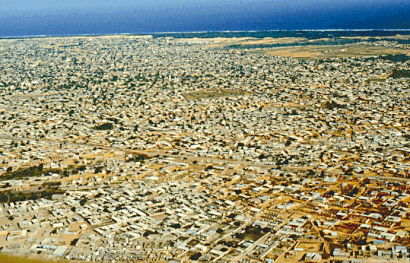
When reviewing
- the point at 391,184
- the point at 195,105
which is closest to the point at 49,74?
the point at 195,105

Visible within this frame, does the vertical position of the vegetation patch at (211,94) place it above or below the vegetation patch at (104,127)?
above

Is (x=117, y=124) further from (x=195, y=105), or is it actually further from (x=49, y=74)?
(x=49, y=74)

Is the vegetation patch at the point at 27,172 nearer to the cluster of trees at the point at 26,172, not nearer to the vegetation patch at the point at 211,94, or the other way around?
the cluster of trees at the point at 26,172

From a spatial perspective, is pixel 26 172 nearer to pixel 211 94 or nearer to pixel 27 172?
pixel 27 172

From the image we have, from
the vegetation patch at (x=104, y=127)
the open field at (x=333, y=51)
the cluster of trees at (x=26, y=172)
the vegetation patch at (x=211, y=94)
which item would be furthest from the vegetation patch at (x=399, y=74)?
the cluster of trees at (x=26, y=172)

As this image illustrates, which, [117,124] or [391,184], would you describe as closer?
[391,184]

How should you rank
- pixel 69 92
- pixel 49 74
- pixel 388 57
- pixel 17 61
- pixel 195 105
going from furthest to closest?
1. pixel 17 61
2. pixel 388 57
3. pixel 49 74
4. pixel 69 92
5. pixel 195 105

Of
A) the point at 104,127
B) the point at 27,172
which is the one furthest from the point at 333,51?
the point at 27,172

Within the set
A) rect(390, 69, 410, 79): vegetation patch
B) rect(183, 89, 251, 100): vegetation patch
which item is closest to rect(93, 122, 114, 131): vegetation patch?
rect(183, 89, 251, 100): vegetation patch
